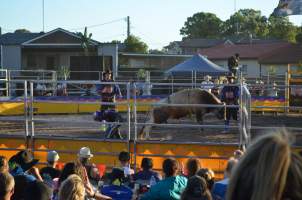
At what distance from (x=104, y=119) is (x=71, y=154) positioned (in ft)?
7.55

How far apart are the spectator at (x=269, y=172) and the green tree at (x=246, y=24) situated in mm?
104521

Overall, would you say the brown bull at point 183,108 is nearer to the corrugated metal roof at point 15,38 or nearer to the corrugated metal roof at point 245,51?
the corrugated metal roof at point 15,38

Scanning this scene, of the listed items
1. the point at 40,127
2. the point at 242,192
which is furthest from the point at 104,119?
the point at 242,192

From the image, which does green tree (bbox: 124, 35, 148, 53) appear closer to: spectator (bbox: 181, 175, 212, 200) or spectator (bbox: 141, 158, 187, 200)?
spectator (bbox: 141, 158, 187, 200)

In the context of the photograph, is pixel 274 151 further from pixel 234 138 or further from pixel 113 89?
pixel 234 138

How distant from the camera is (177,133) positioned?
16.6m

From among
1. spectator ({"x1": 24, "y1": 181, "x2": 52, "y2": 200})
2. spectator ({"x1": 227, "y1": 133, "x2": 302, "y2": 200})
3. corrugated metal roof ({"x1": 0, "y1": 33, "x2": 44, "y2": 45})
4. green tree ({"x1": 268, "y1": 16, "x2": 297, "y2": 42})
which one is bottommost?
spectator ({"x1": 24, "y1": 181, "x2": 52, "y2": 200})

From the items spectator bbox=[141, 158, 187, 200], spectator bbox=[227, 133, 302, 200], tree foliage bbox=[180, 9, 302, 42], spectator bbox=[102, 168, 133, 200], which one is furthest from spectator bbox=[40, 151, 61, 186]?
tree foliage bbox=[180, 9, 302, 42]

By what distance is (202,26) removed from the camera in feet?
372

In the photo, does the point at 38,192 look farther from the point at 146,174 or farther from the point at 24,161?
the point at 24,161

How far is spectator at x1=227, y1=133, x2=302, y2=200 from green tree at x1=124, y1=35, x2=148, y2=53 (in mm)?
58579

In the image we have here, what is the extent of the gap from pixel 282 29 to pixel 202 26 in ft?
63.0

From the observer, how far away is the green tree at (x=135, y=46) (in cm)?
6103

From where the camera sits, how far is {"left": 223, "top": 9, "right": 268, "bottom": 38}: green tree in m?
108
